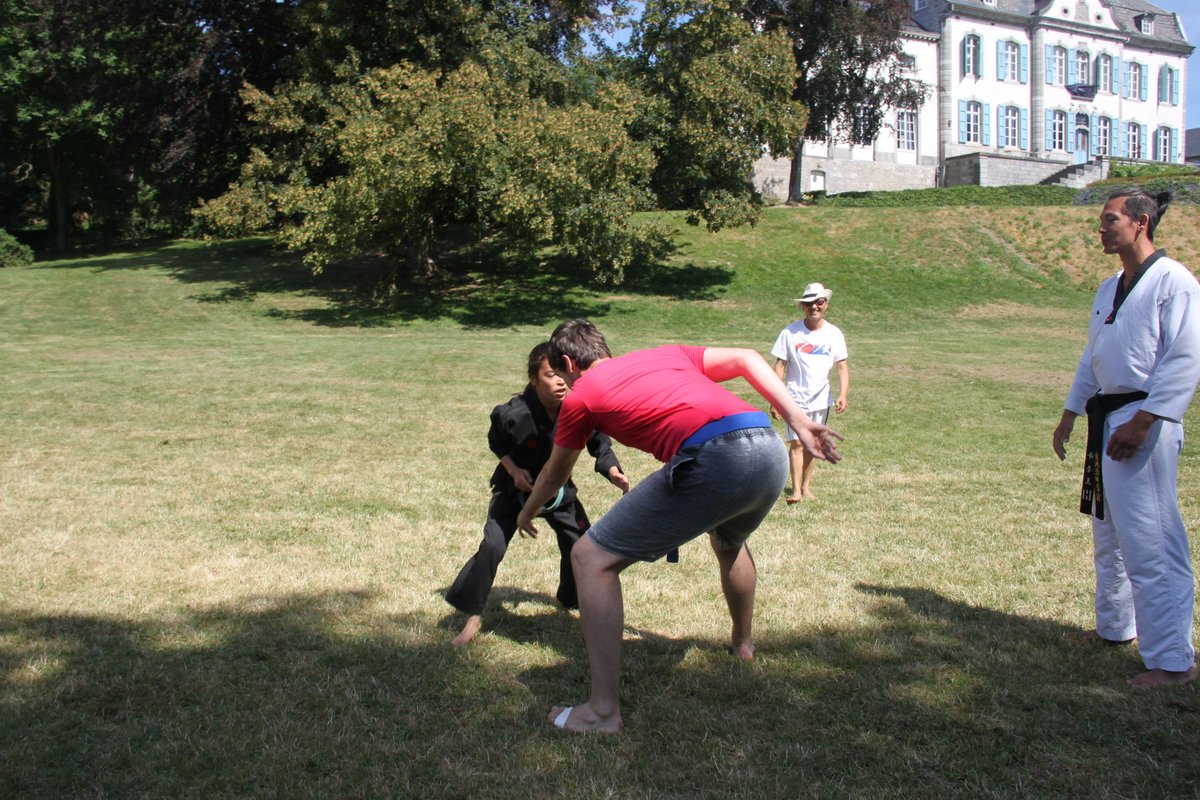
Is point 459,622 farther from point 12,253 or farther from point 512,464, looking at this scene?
point 12,253

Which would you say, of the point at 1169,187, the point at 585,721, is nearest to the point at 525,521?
the point at 585,721

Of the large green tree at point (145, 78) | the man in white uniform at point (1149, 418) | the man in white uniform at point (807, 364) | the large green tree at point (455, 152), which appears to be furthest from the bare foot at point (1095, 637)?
the large green tree at point (145, 78)

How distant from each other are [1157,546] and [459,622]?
326 centimetres

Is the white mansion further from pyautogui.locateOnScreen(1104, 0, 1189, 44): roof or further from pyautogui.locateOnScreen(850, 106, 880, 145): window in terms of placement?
pyautogui.locateOnScreen(850, 106, 880, 145): window

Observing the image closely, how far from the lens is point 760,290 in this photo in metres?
Answer: 27.4

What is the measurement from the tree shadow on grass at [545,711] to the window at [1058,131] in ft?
200

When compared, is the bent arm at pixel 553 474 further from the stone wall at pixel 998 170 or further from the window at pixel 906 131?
the window at pixel 906 131

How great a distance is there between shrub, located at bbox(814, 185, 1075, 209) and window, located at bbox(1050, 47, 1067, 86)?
63.4 feet

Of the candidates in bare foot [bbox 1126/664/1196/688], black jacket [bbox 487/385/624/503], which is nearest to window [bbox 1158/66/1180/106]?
bare foot [bbox 1126/664/1196/688]

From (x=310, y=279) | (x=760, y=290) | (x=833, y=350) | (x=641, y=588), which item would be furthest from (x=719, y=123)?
(x=641, y=588)

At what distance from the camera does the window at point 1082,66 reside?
59.2 m

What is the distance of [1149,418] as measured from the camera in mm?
4086

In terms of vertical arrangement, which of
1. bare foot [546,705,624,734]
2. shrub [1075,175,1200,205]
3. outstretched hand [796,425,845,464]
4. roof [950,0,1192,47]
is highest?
roof [950,0,1192,47]

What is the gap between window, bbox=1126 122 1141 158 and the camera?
61344 mm
